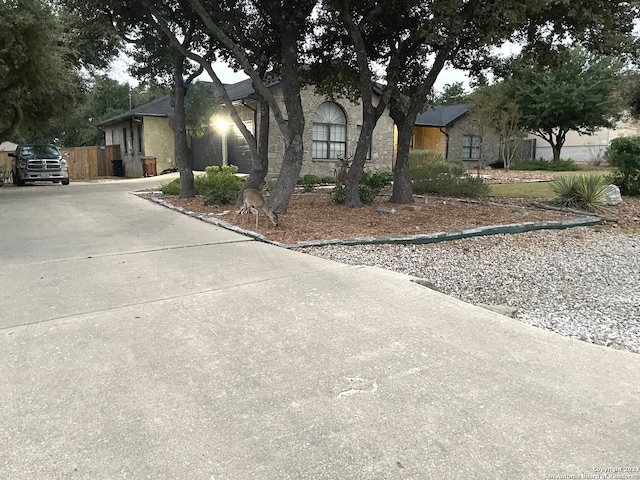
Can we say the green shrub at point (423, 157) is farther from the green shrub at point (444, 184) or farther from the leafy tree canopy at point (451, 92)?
the leafy tree canopy at point (451, 92)

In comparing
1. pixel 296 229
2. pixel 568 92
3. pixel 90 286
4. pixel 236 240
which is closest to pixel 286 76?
pixel 296 229

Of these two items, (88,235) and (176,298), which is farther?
(88,235)

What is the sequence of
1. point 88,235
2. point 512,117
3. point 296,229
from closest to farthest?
point 88,235 < point 296,229 < point 512,117

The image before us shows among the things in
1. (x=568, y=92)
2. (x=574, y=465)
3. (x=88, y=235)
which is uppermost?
(x=568, y=92)

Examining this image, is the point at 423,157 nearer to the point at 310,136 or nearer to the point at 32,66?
the point at 310,136

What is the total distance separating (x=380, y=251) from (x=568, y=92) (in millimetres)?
25497

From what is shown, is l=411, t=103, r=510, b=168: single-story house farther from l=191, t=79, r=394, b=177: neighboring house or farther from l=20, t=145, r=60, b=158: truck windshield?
l=20, t=145, r=60, b=158: truck windshield

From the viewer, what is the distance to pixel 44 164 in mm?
18656

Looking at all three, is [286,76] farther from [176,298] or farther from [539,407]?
[539,407]

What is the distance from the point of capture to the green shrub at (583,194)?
437 inches

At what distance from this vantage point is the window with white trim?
3069 centimetres

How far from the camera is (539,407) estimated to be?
8.52 ft

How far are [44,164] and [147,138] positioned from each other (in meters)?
6.95

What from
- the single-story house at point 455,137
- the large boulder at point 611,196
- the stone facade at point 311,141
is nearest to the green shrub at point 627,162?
the large boulder at point 611,196
